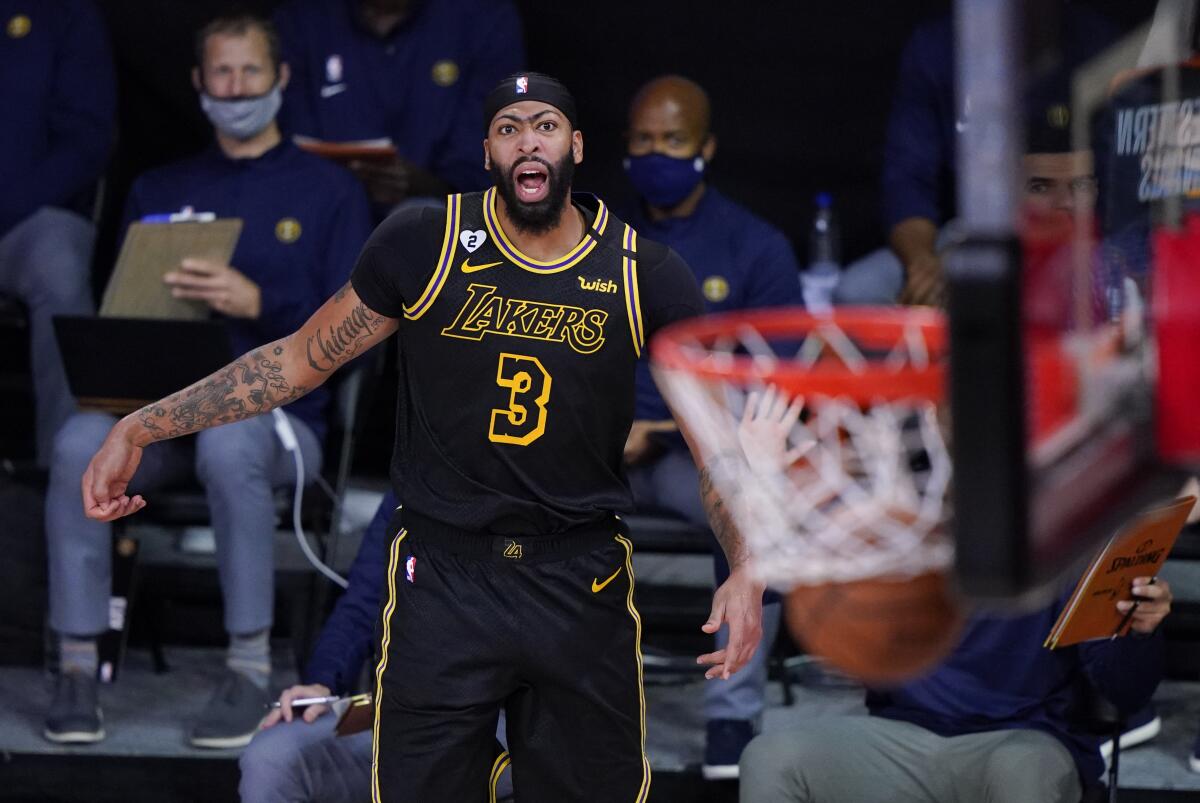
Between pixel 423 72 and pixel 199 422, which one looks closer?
pixel 199 422

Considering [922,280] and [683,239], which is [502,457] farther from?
[922,280]

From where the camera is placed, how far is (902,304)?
4668 mm

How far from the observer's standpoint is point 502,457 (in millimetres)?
2936

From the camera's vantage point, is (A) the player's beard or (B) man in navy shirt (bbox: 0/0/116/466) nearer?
(A) the player's beard

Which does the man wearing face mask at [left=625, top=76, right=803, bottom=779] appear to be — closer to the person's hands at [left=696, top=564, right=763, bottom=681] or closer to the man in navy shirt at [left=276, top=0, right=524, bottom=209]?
the man in navy shirt at [left=276, top=0, right=524, bottom=209]

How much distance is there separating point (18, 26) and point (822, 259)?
2.69 m

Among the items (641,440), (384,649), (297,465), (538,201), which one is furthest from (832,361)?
(297,465)

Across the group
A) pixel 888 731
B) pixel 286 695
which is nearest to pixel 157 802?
pixel 286 695

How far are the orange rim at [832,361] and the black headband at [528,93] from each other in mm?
1231

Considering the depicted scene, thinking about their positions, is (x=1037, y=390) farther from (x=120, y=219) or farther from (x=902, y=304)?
(x=120, y=219)

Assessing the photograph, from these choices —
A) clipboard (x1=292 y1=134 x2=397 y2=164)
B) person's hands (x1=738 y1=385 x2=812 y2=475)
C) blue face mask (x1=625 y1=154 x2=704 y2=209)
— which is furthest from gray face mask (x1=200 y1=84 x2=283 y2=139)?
person's hands (x1=738 y1=385 x2=812 y2=475)

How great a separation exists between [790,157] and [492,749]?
3001 millimetres

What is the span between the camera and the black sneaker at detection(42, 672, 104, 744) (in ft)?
13.6

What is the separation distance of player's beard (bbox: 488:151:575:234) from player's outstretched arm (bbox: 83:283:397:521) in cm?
30
